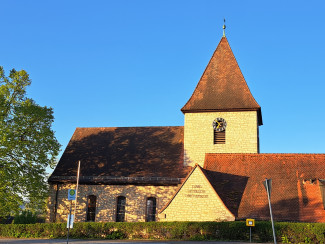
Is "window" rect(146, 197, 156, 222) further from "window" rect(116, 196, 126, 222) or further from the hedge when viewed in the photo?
the hedge

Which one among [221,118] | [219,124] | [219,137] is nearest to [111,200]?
[219,137]

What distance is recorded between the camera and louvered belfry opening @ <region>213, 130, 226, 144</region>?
29531mm

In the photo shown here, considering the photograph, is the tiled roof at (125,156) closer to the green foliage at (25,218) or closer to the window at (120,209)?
the window at (120,209)

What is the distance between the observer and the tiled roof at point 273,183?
21406 mm

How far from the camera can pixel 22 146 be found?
27406 mm

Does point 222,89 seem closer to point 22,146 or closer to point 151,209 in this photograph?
point 151,209

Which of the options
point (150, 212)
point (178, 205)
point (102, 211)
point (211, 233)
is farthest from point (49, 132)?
point (211, 233)

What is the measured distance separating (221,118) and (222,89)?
2.49m

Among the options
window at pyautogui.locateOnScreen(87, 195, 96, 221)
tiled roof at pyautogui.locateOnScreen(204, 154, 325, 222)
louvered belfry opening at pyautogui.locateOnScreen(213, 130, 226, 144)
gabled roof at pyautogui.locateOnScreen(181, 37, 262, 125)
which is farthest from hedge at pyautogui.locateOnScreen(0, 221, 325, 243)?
gabled roof at pyautogui.locateOnScreen(181, 37, 262, 125)

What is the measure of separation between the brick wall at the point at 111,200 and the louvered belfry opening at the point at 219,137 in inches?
188

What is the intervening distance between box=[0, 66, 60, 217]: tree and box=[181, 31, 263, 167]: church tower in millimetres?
10351

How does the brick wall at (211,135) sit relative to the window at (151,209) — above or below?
above

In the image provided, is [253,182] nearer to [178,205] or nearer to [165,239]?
[178,205]

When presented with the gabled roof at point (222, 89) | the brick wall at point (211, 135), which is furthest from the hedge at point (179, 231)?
the gabled roof at point (222, 89)
